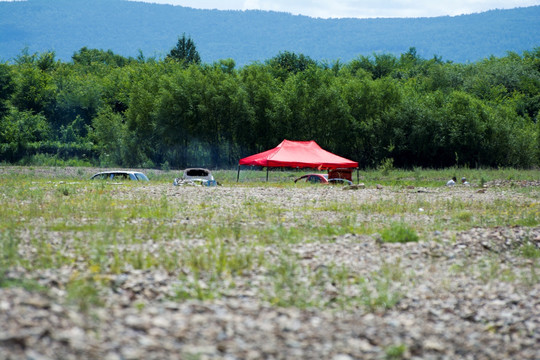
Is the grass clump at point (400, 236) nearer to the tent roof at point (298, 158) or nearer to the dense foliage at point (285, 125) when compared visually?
the tent roof at point (298, 158)

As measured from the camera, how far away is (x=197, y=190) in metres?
27.3

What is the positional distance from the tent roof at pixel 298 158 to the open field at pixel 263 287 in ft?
56.2

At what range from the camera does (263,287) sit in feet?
30.8

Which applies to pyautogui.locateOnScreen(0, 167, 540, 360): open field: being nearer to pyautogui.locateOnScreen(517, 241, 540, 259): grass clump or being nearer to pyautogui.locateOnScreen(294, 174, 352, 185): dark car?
pyautogui.locateOnScreen(517, 241, 540, 259): grass clump

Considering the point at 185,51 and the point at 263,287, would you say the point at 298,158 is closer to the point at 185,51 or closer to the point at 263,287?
the point at 263,287

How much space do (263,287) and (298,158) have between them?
85.5ft

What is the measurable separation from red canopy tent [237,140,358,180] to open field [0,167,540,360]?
17116 mm

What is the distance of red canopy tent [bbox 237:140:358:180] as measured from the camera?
114 ft

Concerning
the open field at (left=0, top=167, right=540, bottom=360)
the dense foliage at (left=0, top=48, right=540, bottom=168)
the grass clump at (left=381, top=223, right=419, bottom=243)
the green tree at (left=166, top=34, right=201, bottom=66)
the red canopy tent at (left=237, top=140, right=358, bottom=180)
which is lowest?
the open field at (left=0, top=167, right=540, bottom=360)

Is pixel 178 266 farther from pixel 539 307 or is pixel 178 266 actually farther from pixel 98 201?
pixel 98 201

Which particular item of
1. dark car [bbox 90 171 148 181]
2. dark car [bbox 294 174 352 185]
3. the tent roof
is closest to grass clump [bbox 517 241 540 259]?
the tent roof

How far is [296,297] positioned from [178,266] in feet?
7.81

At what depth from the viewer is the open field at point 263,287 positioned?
6.75 meters

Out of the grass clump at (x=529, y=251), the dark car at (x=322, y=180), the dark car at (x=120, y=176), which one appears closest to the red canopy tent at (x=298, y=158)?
the dark car at (x=322, y=180)
